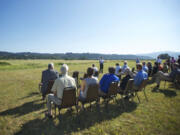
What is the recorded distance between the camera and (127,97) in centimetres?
564

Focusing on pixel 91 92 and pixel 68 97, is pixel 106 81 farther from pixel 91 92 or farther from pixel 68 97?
pixel 68 97

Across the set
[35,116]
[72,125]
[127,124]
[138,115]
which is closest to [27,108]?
[35,116]

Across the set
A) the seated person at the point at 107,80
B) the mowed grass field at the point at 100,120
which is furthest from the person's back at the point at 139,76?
the seated person at the point at 107,80

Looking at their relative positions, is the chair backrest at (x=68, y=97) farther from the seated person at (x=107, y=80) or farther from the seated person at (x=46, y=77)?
the seated person at (x=46, y=77)

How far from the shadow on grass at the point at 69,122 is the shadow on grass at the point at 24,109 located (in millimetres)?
931

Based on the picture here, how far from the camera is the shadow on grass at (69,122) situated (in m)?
3.27

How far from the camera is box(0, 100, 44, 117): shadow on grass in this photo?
434cm

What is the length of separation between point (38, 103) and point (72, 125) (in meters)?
2.63

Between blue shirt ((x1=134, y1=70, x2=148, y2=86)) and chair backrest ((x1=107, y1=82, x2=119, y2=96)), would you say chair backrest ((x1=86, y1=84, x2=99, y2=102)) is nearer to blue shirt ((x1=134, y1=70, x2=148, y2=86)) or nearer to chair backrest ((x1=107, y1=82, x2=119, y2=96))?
chair backrest ((x1=107, y1=82, x2=119, y2=96))

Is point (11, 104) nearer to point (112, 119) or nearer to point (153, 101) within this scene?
point (112, 119)

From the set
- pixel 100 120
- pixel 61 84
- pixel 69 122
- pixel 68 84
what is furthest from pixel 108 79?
pixel 69 122

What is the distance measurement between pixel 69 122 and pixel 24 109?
2.34 metres

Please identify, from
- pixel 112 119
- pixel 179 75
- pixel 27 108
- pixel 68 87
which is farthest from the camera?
pixel 179 75

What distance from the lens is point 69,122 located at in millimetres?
3678
